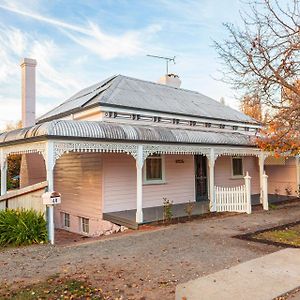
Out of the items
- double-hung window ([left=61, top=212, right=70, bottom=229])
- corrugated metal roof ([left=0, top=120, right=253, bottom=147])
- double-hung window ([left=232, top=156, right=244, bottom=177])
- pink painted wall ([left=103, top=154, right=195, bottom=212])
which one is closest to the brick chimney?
corrugated metal roof ([left=0, top=120, right=253, bottom=147])

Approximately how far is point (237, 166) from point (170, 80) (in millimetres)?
6816

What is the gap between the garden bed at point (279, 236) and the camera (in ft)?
26.5

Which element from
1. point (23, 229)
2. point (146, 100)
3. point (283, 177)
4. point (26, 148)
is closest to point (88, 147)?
point (26, 148)

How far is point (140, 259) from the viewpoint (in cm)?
682

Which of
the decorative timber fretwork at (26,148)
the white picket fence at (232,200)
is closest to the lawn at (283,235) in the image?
the white picket fence at (232,200)

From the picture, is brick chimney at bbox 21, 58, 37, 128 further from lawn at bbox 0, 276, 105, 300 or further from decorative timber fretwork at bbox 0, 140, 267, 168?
lawn at bbox 0, 276, 105, 300

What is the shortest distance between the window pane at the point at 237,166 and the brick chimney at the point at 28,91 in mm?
10847

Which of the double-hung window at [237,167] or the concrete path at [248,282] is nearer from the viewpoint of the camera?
the concrete path at [248,282]

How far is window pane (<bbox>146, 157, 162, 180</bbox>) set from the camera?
13281 millimetres

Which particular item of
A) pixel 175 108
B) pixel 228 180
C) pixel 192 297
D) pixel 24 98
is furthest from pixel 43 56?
Answer: pixel 192 297

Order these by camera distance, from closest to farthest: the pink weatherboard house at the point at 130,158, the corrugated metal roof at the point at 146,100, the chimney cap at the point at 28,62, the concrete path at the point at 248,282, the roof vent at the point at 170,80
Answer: the concrete path at the point at 248,282 → the pink weatherboard house at the point at 130,158 → the corrugated metal roof at the point at 146,100 → the chimney cap at the point at 28,62 → the roof vent at the point at 170,80

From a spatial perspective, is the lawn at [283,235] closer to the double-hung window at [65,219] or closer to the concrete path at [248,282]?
the concrete path at [248,282]

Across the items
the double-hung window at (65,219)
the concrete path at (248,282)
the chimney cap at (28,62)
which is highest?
the chimney cap at (28,62)

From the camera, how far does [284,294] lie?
4789 mm
